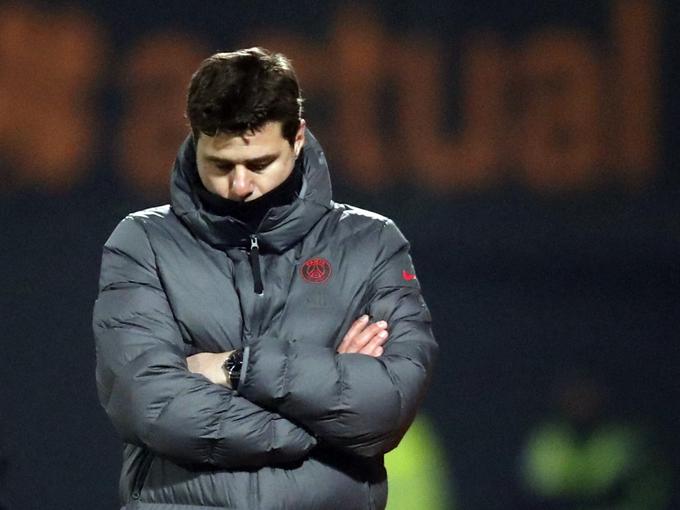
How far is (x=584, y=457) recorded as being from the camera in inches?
158

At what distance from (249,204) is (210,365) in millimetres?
285

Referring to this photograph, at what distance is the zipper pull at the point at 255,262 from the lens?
8.05 ft

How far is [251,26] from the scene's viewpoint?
13.2 ft

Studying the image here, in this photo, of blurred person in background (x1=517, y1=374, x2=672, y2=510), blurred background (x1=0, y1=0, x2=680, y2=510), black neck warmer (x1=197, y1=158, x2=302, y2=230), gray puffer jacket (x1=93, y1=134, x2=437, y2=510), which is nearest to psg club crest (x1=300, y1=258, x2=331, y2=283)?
gray puffer jacket (x1=93, y1=134, x2=437, y2=510)

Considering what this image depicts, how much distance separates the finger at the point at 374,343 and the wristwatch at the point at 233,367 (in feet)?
0.68

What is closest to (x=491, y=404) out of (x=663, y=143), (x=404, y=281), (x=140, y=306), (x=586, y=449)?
(x=586, y=449)

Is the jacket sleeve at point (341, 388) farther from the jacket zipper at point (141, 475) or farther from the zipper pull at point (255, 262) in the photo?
the jacket zipper at point (141, 475)

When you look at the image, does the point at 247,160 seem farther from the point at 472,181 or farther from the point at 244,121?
the point at 472,181

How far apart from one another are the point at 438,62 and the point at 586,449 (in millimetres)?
1147

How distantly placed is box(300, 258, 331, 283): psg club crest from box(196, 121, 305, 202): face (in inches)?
5.8

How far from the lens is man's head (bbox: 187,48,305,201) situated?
95.0 inches

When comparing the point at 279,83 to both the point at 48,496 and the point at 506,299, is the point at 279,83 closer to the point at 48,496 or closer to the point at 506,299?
the point at 506,299

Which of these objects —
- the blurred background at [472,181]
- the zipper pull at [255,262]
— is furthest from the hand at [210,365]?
the blurred background at [472,181]

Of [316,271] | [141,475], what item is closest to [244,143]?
[316,271]
